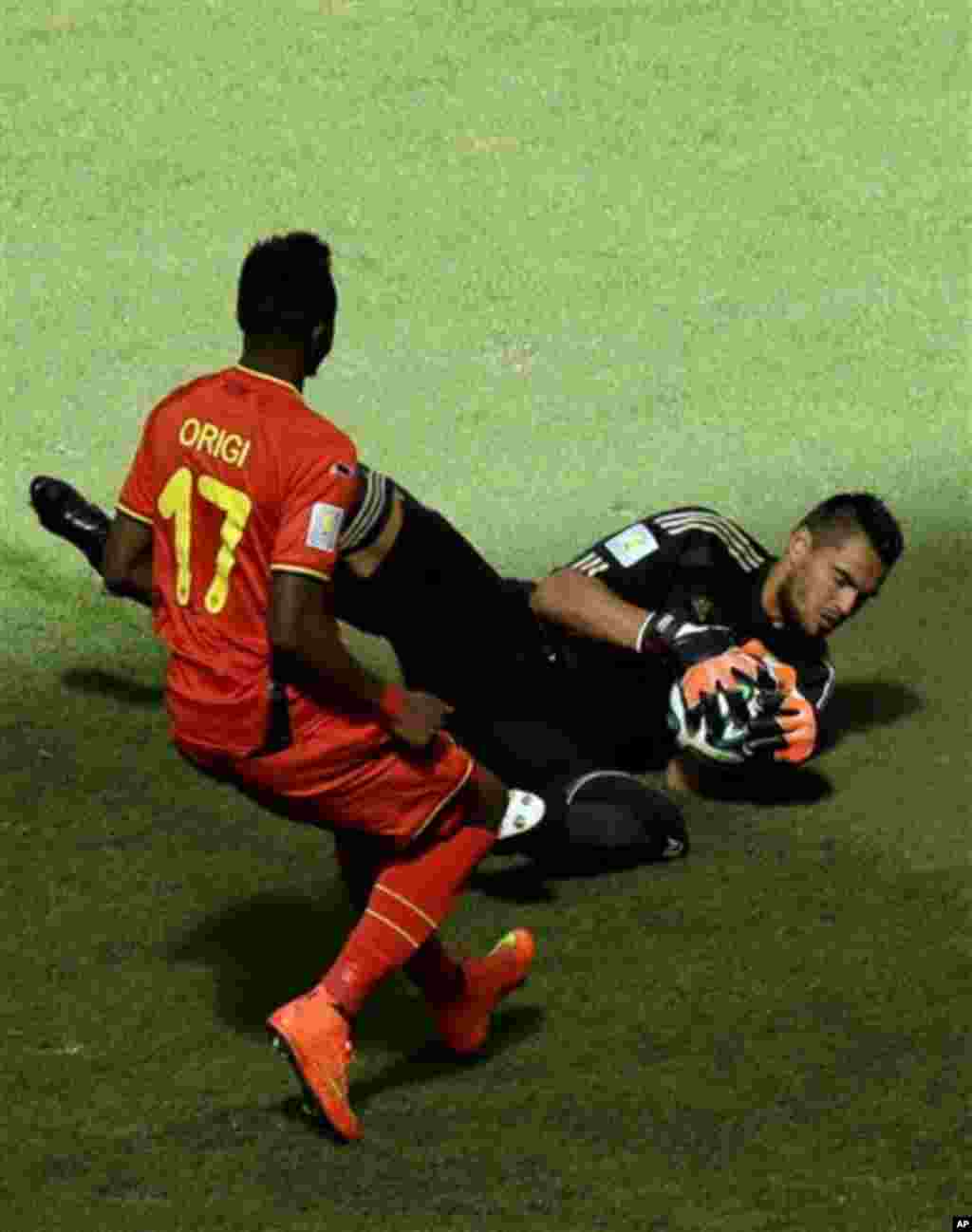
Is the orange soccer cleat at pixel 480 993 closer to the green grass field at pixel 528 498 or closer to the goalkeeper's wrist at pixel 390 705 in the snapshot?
the green grass field at pixel 528 498

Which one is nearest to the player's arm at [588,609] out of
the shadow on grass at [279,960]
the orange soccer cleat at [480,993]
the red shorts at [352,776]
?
the shadow on grass at [279,960]

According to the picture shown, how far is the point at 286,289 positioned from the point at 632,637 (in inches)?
98.2


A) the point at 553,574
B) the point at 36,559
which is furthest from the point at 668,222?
the point at 553,574

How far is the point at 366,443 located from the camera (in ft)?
40.8

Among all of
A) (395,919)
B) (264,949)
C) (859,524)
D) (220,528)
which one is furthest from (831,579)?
(220,528)

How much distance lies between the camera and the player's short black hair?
7281mm

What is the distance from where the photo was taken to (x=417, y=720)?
24.1ft

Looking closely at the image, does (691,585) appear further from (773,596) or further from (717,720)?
(717,720)

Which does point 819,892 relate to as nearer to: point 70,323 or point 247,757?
point 247,757

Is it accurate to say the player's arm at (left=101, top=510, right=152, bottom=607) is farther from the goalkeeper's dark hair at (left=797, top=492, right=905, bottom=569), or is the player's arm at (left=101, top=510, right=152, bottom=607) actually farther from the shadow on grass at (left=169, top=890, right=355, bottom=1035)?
the goalkeeper's dark hair at (left=797, top=492, right=905, bottom=569)

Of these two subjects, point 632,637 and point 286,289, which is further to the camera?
point 632,637

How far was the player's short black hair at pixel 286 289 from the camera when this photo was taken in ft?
23.9

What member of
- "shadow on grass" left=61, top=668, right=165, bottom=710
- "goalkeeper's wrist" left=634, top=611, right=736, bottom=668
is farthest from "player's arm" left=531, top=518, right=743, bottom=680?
"shadow on grass" left=61, top=668, right=165, bottom=710

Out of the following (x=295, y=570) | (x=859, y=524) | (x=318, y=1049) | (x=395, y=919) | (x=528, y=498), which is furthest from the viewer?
(x=528, y=498)
